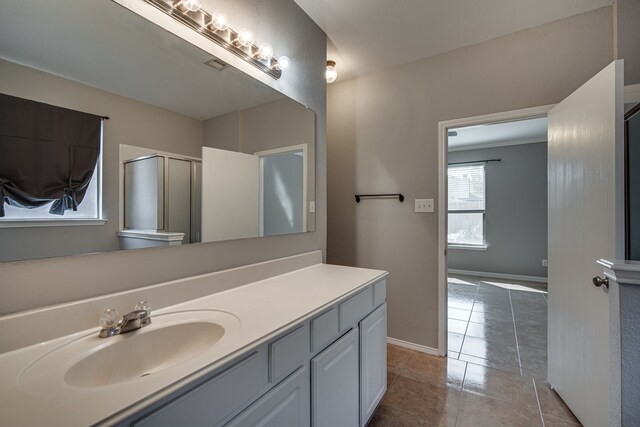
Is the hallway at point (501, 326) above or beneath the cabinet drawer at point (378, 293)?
beneath

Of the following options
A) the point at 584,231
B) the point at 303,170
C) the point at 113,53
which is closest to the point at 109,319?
the point at 113,53

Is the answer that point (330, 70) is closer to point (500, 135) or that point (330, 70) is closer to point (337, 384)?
point (337, 384)

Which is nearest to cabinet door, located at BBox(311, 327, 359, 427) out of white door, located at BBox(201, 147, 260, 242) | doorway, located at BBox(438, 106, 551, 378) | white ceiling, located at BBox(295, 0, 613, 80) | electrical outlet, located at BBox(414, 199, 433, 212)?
white door, located at BBox(201, 147, 260, 242)

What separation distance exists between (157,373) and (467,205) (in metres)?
5.58

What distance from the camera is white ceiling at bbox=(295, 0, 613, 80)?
5.86 ft

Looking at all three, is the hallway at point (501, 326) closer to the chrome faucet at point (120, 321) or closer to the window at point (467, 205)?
the window at point (467, 205)

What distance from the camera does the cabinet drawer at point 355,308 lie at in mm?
1256

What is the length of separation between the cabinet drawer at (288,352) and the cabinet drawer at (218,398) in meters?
0.03

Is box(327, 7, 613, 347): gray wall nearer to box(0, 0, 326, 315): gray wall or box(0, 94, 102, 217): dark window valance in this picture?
box(0, 0, 326, 315): gray wall

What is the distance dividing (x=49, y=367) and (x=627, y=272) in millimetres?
1942

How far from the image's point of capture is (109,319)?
863mm

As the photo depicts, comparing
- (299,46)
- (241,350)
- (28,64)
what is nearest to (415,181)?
(299,46)

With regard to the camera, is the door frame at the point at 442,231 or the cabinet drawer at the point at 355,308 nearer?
the cabinet drawer at the point at 355,308

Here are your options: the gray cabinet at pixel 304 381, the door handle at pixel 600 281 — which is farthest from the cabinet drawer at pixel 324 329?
the door handle at pixel 600 281
